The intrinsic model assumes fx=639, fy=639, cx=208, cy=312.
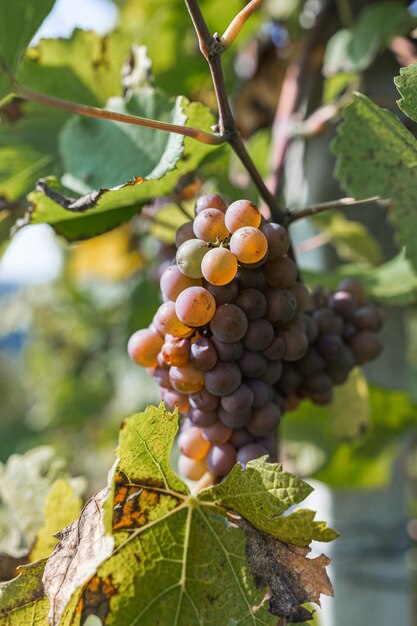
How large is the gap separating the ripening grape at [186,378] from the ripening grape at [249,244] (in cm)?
10

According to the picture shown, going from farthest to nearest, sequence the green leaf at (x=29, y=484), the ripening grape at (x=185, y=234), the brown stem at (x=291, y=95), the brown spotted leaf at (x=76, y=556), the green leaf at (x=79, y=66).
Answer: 1. the brown stem at (x=291, y=95)
2. the green leaf at (x=79, y=66)
3. the green leaf at (x=29, y=484)
4. the ripening grape at (x=185, y=234)
5. the brown spotted leaf at (x=76, y=556)

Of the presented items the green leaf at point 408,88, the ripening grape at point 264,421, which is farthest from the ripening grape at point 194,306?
the green leaf at point 408,88

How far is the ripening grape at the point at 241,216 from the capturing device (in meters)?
0.48

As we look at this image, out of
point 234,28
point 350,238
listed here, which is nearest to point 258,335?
point 234,28

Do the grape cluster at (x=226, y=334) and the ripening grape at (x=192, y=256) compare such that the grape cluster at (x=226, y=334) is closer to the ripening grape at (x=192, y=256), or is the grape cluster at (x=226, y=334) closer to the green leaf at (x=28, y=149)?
the ripening grape at (x=192, y=256)

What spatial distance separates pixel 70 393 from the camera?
5.57 feet

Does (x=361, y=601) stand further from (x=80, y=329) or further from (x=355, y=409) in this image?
(x=80, y=329)

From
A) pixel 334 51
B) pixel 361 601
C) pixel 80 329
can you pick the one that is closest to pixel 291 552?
pixel 361 601

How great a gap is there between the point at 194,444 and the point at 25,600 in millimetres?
177

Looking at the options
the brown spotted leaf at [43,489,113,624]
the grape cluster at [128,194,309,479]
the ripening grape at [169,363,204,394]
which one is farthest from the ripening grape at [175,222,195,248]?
the brown spotted leaf at [43,489,113,624]

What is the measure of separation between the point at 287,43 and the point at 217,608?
0.97m

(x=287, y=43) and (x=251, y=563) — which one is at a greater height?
(x=287, y=43)

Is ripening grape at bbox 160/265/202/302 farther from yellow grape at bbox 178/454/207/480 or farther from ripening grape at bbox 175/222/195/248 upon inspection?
yellow grape at bbox 178/454/207/480

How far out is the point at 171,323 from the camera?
19.5 inches
